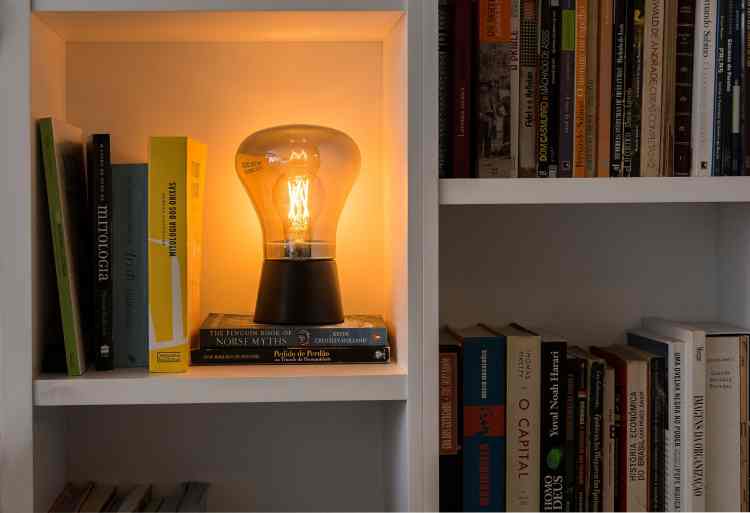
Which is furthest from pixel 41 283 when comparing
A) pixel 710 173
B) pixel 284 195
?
pixel 710 173

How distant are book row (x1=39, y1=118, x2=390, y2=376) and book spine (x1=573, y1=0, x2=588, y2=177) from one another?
33 centimetres

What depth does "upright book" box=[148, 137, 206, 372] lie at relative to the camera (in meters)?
1.08

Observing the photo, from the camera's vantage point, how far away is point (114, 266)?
1.12m

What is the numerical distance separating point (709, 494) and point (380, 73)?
77 cm

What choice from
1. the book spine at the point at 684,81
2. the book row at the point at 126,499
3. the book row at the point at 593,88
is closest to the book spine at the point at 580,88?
the book row at the point at 593,88

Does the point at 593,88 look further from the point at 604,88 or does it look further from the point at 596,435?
the point at 596,435

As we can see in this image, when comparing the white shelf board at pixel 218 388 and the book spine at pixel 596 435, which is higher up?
the white shelf board at pixel 218 388

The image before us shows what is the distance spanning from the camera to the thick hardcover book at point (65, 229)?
1066 mm

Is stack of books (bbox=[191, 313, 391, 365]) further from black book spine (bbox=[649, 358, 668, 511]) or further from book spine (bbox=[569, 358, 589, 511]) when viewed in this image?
black book spine (bbox=[649, 358, 668, 511])

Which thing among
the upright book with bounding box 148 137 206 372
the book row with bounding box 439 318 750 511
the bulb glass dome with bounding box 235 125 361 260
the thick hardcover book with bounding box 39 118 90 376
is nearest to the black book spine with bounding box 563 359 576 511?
the book row with bounding box 439 318 750 511

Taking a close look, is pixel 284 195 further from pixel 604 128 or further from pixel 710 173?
pixel 710 173

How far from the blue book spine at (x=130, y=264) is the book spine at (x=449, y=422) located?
38cm

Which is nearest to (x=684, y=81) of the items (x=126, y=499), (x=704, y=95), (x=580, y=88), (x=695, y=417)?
→ (x=704, y=95)

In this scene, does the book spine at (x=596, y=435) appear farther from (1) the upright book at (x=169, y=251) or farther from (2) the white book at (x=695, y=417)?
(1) the upright book at (x=169, y=251)
